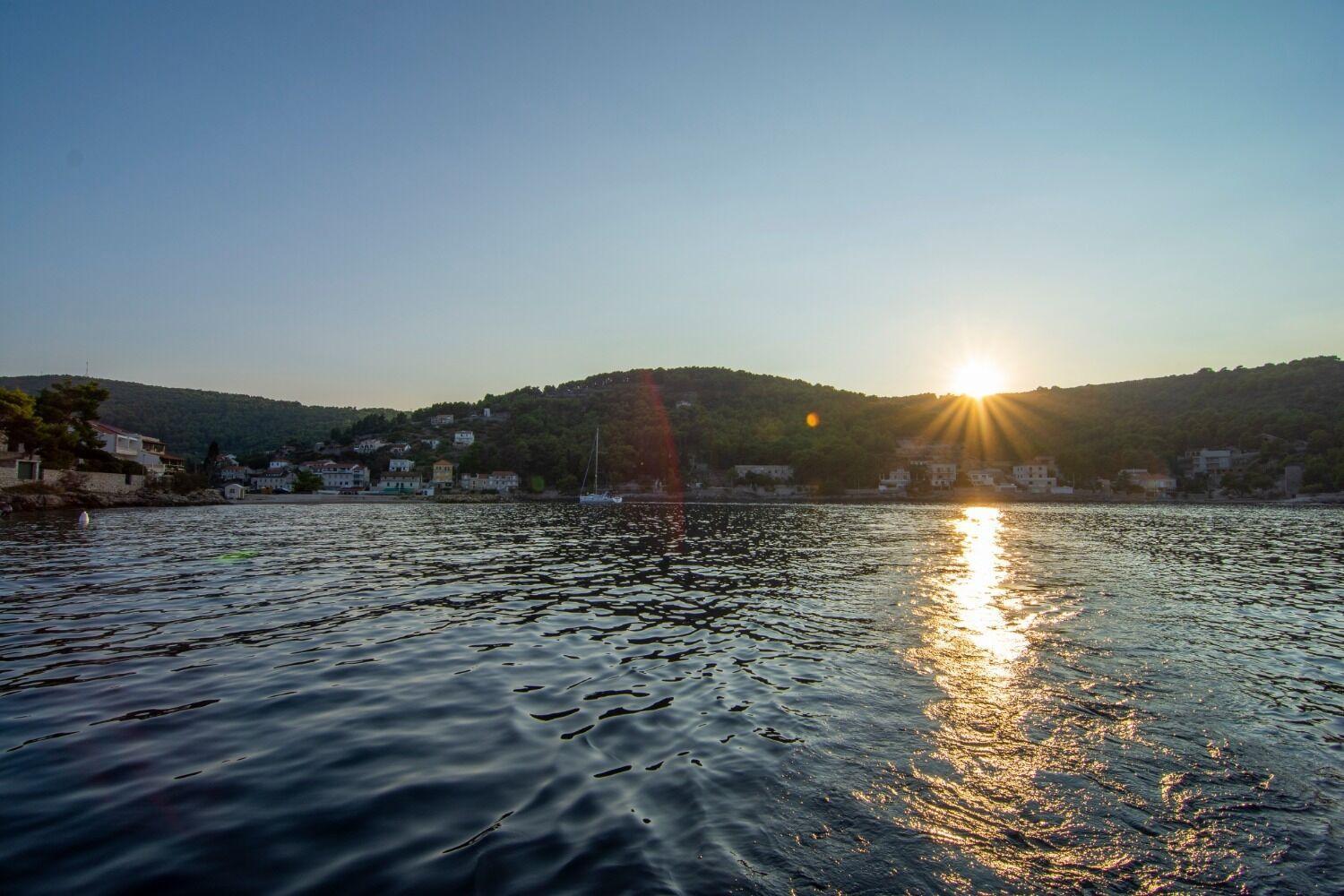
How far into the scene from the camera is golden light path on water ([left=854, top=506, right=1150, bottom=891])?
4973mm

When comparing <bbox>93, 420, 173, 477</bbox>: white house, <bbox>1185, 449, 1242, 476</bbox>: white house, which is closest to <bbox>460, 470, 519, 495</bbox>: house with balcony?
<bbox>93, 420, 173, 477</bbox>: white house

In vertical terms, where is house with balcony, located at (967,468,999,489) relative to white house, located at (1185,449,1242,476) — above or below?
below

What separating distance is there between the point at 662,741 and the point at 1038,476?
486 feet

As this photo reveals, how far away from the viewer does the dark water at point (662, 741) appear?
4762mm

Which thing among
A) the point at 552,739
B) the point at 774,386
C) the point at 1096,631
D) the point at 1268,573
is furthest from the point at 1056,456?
the point at 552,739

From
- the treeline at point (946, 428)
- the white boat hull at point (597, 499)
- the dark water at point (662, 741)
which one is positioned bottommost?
the white boat hull at point (597, 499)

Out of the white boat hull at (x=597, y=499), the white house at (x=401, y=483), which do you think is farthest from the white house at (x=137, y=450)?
the white boat hull at (x=597, y=499)

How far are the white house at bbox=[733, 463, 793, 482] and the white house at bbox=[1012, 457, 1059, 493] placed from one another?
47725mm

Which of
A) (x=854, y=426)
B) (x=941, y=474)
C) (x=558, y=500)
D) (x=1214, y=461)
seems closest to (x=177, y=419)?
(x=558, y=500)

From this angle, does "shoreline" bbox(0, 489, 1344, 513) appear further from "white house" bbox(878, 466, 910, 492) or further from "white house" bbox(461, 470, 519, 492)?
"white house" bbox(878, 466, 910, 492)

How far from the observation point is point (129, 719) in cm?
758

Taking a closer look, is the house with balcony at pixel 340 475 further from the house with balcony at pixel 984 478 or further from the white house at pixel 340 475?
the house with balcony at pixel 984 478

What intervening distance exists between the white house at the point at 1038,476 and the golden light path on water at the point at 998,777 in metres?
139

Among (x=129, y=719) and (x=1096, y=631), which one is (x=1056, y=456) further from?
(x=129, y=719)
